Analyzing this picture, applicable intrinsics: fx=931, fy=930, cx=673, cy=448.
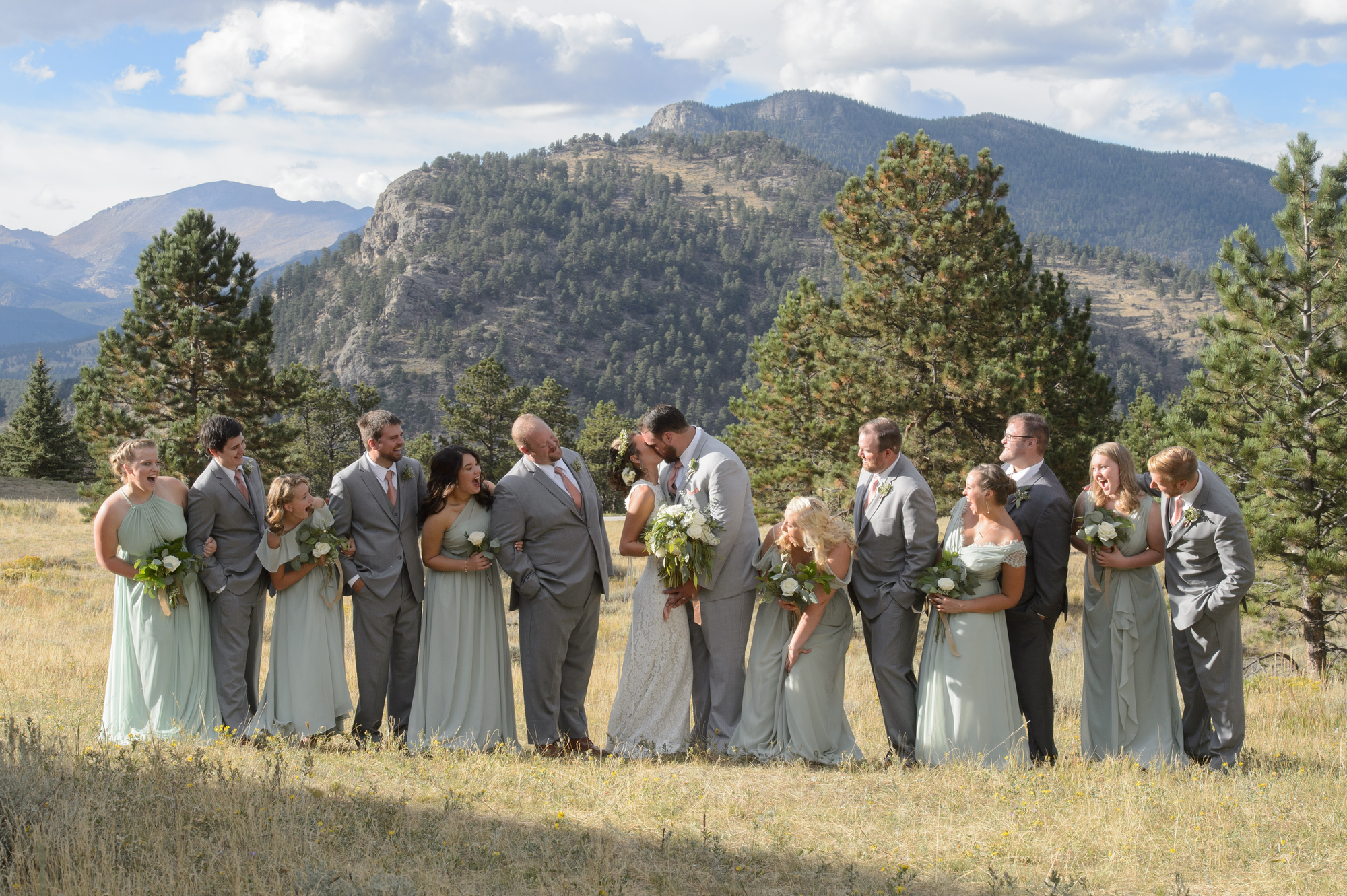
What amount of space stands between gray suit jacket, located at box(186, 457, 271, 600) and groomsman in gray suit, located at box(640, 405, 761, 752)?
9.45 feet

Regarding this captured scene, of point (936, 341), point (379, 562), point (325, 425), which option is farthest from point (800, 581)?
point (325, 425)

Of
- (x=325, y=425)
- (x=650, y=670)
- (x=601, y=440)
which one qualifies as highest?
(x=650, y=670)

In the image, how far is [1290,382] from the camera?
10258 mm

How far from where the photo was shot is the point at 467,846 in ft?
14.9

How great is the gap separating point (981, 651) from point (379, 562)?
407cm

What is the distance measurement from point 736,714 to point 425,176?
18224 centimetres

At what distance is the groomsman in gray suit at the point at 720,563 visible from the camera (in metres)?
6.40

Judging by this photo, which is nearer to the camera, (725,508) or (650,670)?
(725,508)

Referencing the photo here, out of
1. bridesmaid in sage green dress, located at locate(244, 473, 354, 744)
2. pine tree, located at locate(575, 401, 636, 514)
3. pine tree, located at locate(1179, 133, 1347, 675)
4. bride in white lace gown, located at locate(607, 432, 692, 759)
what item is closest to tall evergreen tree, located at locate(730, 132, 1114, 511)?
pine tree, located at locate(1179, 133, 1347, 675)

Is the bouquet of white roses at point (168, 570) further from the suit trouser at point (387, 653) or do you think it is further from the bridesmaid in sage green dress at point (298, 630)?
the suit trouser at point (387, 653)

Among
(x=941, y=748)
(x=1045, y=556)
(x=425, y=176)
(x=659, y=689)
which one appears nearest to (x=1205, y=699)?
(x=1045, y=556)

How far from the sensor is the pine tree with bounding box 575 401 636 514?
180ft

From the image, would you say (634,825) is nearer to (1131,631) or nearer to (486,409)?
(1131,631)

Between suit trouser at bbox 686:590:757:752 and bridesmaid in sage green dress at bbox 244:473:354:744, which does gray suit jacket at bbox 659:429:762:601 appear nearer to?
suit trouser at bbox 686:590:757:752
